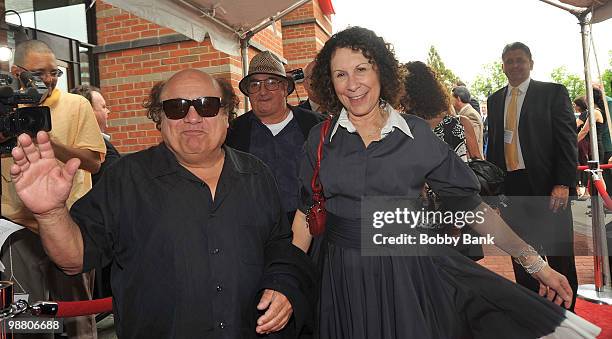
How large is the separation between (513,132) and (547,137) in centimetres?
32

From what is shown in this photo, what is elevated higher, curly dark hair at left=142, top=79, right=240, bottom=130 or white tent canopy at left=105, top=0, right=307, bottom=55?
white tent canopy at left=105, top=0, right=307, bottom=55

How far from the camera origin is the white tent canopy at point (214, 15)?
12.9ft

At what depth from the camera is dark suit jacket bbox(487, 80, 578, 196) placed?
14.5 feet

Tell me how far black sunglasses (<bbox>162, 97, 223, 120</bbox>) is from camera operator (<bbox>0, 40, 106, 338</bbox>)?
3.13ft

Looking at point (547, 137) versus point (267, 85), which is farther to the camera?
point (547, 137)

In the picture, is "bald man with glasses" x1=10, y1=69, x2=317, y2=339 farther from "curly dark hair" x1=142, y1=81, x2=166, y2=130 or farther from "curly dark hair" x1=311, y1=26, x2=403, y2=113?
"curly dark hair" x1=311, y1=26, x2=403, y2=113

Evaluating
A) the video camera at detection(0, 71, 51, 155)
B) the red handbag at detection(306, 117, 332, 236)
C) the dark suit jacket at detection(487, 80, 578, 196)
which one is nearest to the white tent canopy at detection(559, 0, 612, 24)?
the dark suit jacket at detection(487, 80, 578, 196)

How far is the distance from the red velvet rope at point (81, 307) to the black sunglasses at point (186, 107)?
3.60 ft

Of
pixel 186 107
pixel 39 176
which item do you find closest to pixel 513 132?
pixel 186 107

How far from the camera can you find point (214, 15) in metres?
4.83

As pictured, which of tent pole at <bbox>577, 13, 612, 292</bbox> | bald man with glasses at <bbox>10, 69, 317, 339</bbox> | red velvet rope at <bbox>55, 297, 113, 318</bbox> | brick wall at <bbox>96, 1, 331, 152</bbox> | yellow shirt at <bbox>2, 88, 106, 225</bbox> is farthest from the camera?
brick wall at <bbox>96, 1, 331, 152</bbox>

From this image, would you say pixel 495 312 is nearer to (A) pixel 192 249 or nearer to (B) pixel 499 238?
(B) pixel 499 238

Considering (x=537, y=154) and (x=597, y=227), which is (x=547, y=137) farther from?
(x=597, y=227)

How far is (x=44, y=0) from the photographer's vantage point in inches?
256
